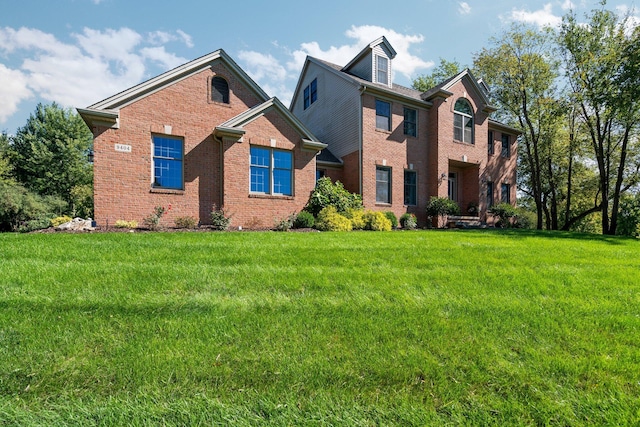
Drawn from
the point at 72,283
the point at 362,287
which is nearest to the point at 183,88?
the point at 72,283

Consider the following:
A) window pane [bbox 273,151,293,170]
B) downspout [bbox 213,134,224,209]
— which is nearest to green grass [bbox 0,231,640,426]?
downspout [bbox 213,134,224,209]

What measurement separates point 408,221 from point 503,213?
23.9 ft

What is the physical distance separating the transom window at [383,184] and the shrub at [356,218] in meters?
2.95

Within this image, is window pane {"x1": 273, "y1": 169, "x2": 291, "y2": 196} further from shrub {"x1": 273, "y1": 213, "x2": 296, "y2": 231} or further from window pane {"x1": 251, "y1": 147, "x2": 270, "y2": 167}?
shrub {"x1": 273, "y1": 213, "x2": 296, "y2": 231}

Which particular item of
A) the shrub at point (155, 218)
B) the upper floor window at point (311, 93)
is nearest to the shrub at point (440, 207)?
the upper floor window at point (311, 93)

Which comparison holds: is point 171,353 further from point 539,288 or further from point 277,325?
point 539,288

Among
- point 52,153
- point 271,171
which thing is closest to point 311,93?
point 271,171

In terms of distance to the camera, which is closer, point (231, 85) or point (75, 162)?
point (231, 85)

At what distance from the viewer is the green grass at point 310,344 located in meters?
2.17

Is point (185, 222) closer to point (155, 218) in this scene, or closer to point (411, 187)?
point (155, 218)

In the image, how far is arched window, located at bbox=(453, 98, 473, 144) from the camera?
1830cm

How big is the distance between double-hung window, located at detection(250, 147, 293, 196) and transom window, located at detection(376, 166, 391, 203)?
4.98m

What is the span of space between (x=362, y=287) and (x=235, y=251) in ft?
10.1

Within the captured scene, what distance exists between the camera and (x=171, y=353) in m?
2.76
